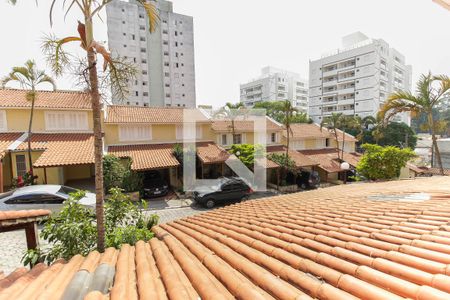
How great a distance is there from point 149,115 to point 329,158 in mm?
21203

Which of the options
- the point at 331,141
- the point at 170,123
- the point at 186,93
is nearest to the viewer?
the point at 170,123

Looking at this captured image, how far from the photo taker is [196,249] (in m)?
4.10

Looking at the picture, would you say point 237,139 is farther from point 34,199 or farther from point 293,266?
point 293,266

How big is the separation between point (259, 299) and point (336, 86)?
74.6m

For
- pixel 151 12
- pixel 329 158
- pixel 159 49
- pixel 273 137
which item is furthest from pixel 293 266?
pixel 159 49

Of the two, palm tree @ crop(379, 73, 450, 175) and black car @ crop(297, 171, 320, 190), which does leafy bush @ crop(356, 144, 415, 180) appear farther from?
black car @ crop(297, 171, 320, 190)

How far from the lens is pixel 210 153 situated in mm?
21219

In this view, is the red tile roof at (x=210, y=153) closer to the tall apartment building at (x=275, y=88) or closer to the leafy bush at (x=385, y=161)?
the leafy bush at (x=385, y=161)

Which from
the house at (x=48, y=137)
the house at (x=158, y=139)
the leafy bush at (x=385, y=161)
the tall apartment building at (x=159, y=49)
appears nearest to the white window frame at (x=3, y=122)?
the house at (x=48, y=137)

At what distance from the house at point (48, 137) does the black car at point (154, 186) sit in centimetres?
433

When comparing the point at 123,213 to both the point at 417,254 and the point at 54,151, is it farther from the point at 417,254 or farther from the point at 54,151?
the point at 54,151

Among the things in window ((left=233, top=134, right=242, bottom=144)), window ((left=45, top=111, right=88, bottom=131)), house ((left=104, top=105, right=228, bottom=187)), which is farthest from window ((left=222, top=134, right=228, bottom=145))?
window ((left=45, top=111, right=88, bottom=131))

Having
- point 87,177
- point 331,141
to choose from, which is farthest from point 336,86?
point 87,177

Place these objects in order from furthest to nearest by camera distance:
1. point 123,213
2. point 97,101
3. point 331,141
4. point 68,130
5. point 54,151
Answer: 1. point 331,141
2. point 68,130
3. point 54,151
4. point 123,213
5. point 97,101
